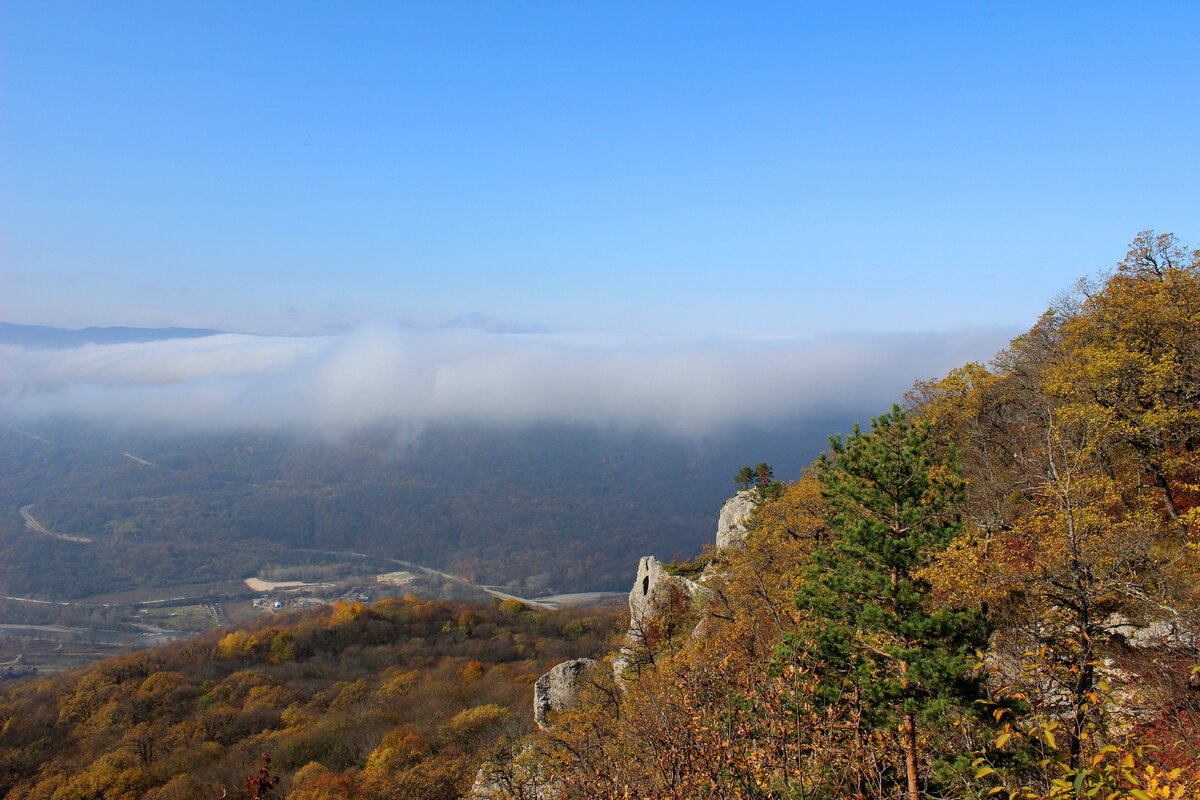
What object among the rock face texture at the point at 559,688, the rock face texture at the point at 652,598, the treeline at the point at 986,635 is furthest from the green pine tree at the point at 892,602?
the rock face texture at the point at 559,688

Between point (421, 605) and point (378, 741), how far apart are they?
6191cm

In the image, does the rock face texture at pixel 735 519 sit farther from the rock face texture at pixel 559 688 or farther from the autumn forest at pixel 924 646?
the rock face texture at pixel 559 688

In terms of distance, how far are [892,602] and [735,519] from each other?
37.6 m

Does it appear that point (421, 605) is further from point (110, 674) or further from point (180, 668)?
point (110, 674)

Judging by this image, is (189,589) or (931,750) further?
(189,589)

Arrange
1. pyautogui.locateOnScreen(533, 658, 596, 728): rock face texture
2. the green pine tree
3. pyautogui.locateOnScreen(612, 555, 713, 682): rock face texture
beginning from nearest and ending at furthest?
the green pine tree, pyautogui.locateOnScreen(612, 555, 713, 682): rock face texture, pyautogui.locateOnScreen(533, 658, 596, 728): rock face texture

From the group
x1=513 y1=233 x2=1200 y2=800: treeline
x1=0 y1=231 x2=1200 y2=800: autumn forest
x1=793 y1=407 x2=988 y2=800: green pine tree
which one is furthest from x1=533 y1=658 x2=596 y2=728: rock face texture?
x1=793 y1=407 x2=988 y2=800: green pine tree

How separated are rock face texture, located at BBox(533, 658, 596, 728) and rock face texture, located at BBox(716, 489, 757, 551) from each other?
1546cm

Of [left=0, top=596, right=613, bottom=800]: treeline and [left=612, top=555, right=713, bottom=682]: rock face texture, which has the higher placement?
[left=612, top=555, right=713, bottom=682]: rock face texture

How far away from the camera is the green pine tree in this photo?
13.7 metres

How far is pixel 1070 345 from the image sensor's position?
27859mm

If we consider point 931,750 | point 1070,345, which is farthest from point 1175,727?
point 1070,345

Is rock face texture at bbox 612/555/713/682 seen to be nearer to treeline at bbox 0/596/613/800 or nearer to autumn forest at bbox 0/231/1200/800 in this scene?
autumn forest at bbox 0/231/1200/800

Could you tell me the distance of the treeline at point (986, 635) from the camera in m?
8.91
